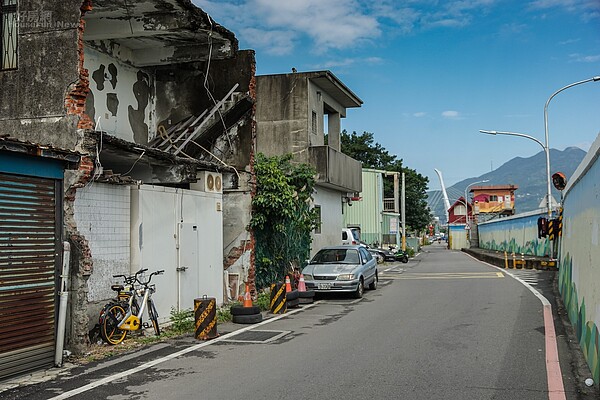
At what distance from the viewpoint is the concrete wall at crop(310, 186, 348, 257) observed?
26.4 meters

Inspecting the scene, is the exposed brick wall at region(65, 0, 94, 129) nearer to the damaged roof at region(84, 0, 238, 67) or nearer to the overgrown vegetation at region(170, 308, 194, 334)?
the damaged roof at region(84, 0, 238, 67)

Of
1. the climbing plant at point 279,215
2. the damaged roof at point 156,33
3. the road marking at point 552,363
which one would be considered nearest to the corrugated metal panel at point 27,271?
the damaged roof at point 156,33

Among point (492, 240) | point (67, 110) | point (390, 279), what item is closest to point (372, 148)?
point (492, 240)

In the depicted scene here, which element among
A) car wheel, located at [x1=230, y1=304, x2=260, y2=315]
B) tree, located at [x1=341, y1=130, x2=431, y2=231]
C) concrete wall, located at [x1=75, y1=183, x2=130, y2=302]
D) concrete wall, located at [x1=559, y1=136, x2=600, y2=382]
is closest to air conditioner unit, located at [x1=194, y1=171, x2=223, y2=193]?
concrete wall, located at [x1=75, y1=183, x2=130, y2=302]

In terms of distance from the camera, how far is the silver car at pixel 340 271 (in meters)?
17.5

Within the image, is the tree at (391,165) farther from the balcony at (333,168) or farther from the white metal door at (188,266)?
the white metal door at (188,266)

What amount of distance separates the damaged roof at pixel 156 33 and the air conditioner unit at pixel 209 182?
10.5 ft

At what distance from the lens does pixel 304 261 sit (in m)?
22.1

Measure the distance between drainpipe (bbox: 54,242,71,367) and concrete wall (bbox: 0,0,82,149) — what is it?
2132mm

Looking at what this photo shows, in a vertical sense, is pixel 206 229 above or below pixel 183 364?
above

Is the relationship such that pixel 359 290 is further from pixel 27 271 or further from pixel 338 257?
pixel 27 271

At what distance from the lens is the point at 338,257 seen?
19.0m

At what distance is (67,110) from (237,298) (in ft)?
26.9

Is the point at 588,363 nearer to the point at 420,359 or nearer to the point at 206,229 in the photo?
the point at 420,359
